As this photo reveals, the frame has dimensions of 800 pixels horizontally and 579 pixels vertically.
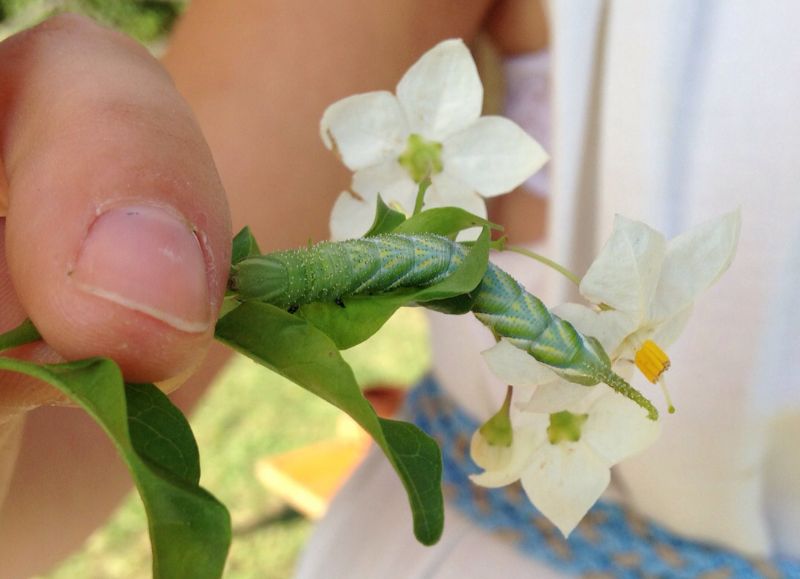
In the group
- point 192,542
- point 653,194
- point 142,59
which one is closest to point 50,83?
point 142,59

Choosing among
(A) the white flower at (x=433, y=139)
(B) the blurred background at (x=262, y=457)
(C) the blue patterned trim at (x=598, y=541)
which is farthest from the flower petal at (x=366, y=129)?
(B) the blurred background at (x=262, y=457)

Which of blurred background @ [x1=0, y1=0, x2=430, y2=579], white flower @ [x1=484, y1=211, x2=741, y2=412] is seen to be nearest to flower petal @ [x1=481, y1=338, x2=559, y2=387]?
white flower @ [x1=484, y1=211, x2=741, y2=412]

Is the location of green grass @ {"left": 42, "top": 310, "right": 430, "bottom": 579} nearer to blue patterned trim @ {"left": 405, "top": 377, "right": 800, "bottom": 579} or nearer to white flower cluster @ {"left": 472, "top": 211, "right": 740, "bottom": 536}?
blue patterned trim @ {"left": 405, "top": 377, "right": 800, "bottom": 579}

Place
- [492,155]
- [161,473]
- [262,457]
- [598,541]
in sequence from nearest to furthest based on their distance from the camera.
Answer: [161,473], [492,155], [598,541], [262,457]

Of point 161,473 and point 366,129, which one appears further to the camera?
point 366,129

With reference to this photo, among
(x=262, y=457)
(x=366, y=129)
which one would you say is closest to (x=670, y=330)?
(x=366, y=129)

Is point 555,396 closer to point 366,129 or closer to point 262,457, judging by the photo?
point 366,129
